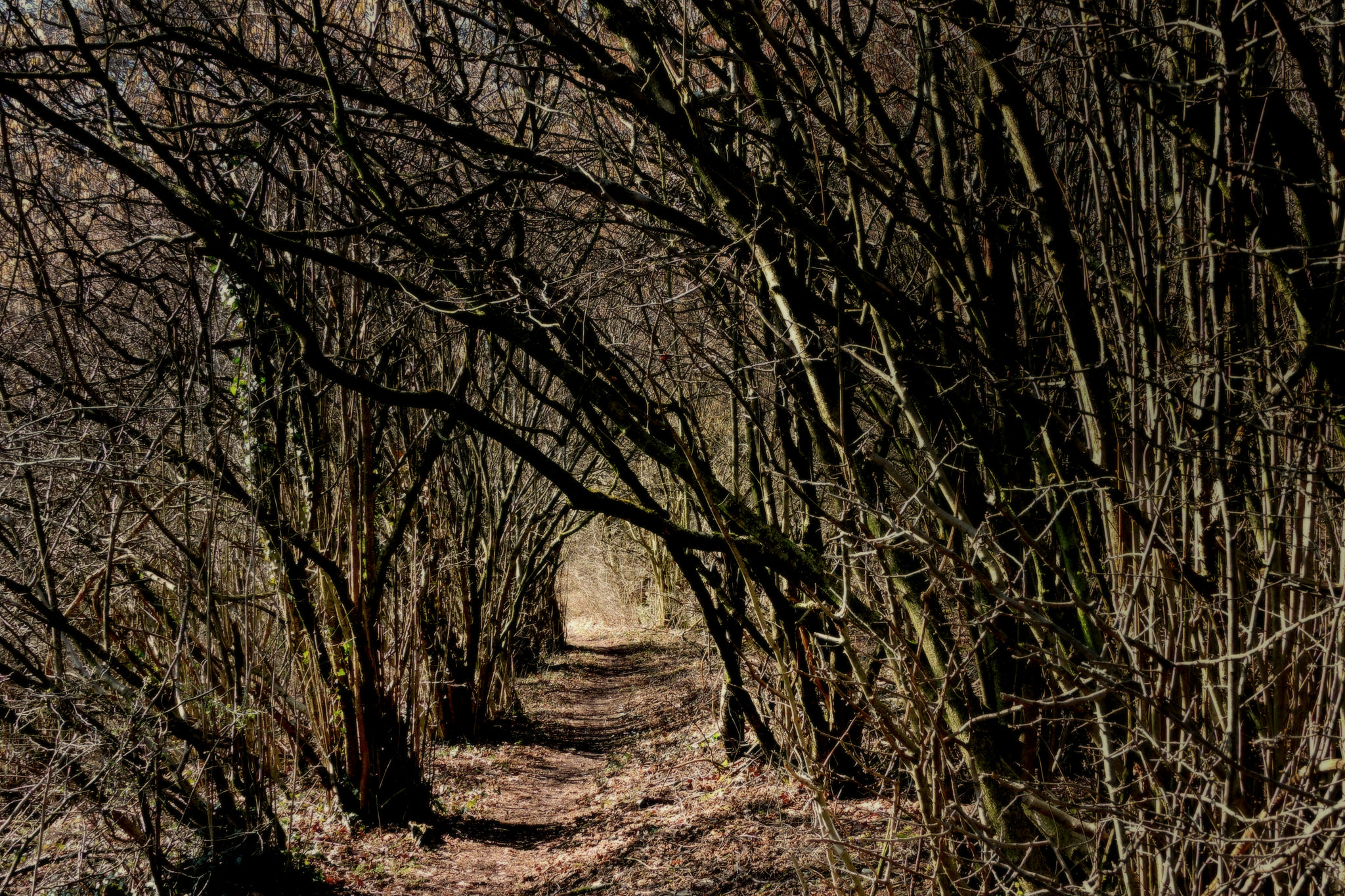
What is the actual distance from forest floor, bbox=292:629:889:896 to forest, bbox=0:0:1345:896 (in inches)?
5.5

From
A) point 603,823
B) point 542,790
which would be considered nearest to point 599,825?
point 603,823

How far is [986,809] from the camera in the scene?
2.65m

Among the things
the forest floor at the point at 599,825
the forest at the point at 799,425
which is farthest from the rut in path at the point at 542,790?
the forest at the point at 799,425

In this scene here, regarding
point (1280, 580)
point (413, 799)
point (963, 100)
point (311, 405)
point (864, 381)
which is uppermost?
point (963, 100)

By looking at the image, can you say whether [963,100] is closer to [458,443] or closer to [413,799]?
[413,799]

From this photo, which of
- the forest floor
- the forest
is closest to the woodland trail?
the forest floor

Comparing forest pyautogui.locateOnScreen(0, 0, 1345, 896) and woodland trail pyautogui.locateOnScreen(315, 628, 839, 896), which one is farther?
woodland trail pyautogui.locateOnScreen(315, 628, 839, 896)

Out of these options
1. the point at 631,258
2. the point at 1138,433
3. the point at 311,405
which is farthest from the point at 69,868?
the point at 1138,433

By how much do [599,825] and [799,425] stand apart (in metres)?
3.43

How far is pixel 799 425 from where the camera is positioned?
542 centimetres

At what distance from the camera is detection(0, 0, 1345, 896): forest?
204cm

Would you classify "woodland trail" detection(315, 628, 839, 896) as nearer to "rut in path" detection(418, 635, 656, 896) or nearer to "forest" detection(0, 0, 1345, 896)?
"rut in path" detection(418, 635, 656, 896)

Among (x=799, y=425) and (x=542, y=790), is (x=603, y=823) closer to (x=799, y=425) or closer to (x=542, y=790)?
(x=542, y=790)

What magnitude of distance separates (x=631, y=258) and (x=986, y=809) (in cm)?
307
